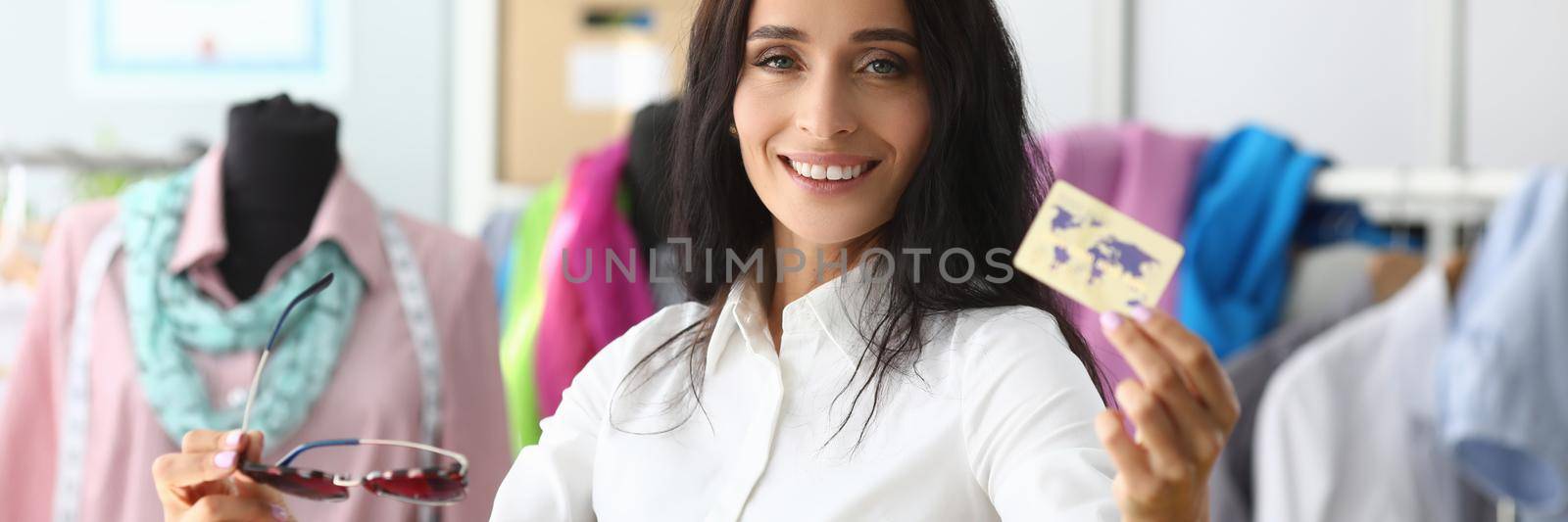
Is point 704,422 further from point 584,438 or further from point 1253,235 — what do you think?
point 1253,235

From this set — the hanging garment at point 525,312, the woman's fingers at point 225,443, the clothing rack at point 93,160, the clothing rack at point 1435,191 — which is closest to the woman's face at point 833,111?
the woman's fingers at point 225,443

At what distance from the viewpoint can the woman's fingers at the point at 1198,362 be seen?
647 mm

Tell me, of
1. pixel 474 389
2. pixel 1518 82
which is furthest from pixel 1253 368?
pixel 474 389

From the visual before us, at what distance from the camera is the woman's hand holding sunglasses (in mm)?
853

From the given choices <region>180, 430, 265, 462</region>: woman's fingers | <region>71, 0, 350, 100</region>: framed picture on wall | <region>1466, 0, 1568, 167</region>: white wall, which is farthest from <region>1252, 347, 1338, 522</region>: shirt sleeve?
<region>71, 0, 350, 100</region>: framed picture on wall

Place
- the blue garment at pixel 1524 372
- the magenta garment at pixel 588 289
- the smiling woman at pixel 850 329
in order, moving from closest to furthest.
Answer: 1. the smiling woman at pixel 850 329
2. the blue garment at pixel 1524 372
3. the magenta garment at pixel 588 289

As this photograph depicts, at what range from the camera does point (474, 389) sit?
56.1 inches

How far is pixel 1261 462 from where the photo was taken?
5.66 ft

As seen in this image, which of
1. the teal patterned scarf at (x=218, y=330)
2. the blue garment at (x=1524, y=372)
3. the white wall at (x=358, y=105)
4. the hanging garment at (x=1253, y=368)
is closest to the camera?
the teal patterned scarf at (x=218, y=330)

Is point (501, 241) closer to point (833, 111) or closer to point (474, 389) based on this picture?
point (474, 389)

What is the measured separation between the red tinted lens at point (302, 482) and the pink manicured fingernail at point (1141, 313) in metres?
0.43

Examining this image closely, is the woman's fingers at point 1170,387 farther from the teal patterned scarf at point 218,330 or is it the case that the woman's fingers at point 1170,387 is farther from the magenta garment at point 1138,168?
the magenta garment at point 1138,168

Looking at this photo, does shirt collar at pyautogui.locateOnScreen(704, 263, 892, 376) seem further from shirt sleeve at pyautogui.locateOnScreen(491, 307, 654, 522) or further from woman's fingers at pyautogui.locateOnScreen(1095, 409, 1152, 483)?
woman's fingers at pyautogui.locateOnScreen(1095, 409, 1152, 483)

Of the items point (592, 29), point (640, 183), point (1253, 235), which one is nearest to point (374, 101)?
point (592, 29)
